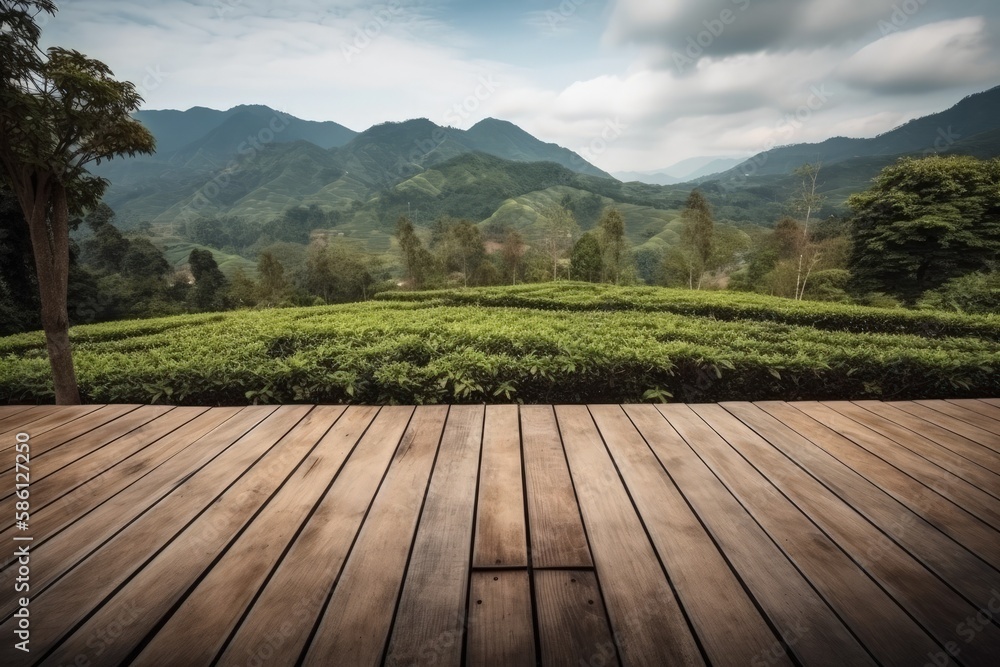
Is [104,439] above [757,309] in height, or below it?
above

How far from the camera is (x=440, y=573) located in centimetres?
148

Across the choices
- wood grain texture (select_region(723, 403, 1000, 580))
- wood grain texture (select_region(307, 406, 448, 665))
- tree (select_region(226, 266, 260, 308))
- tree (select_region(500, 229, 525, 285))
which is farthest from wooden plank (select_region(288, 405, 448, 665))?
tree (select_region(226, 266, 260, 308))

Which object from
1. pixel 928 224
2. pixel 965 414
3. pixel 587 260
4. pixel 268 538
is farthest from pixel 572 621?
pixel 587 260

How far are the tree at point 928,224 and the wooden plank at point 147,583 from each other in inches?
983

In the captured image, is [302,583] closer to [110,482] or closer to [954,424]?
[110,482]

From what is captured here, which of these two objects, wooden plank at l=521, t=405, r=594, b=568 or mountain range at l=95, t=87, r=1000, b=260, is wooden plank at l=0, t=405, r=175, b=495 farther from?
mountain range at l=95, t=87, r=1000, b=260

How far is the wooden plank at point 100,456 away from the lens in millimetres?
2009

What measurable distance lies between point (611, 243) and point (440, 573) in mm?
35372

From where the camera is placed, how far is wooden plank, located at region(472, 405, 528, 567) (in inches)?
61.6

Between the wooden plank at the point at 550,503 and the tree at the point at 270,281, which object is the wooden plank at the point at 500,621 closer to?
the wooden plank at the point at 550,503

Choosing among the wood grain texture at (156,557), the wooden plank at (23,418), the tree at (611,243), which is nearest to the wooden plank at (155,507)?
the wood grain texture at (156,557)

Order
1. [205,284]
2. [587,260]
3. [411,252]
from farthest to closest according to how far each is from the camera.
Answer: [411,252] < [205,284] < [587,260]

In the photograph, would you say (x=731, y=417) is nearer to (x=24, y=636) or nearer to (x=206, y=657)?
(x=206, y=657)

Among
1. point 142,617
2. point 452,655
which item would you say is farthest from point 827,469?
point 142,617
